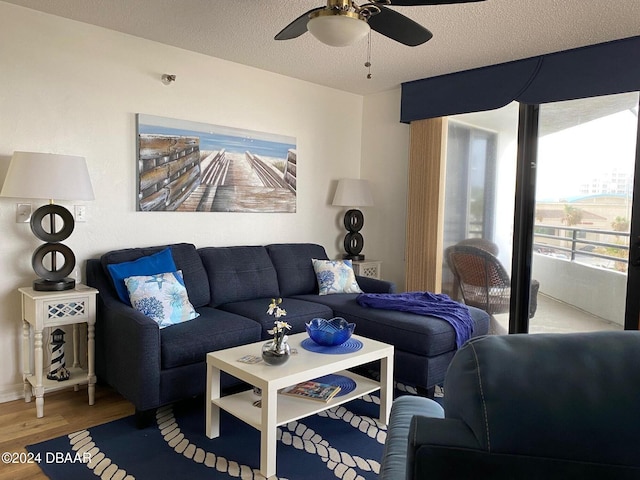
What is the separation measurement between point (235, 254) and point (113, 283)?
3.36ft

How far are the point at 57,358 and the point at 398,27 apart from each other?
2.75m

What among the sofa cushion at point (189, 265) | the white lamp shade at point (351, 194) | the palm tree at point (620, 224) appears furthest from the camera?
the white lamp shade at point (351, 194)

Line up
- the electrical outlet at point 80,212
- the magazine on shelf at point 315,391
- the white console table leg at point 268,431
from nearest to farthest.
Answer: the white console table leg at point 268,431
the magazine on shelf at point 315,391
the electrical outlet at point 80,212

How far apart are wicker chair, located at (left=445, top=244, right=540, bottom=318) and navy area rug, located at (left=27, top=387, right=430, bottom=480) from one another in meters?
1.81

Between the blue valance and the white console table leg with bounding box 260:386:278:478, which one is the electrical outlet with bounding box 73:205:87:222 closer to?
the white console table leg with bounding box 260:386:278:478

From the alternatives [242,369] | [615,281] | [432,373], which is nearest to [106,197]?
[242,369]

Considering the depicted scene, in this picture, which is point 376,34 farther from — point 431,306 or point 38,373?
point 38,373

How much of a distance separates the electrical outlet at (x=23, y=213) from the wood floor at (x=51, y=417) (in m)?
1.12

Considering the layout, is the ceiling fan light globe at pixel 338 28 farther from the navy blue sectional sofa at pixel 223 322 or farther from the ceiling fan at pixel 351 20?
the navy blue sectional sofa at pixel 223 322

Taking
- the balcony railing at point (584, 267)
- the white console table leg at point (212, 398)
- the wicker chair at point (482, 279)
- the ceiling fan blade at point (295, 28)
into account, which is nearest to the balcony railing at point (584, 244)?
the balcony railing at point (584, 267)

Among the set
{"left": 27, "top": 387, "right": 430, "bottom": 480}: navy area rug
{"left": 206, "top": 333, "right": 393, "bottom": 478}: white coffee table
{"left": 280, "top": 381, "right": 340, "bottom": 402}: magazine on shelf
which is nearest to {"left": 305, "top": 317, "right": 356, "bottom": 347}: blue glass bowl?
{"left": 206, "top": 333, "right": 393, "bottom": 478}: white coffee table

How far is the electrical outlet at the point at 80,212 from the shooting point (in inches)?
128

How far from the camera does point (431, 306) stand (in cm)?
345

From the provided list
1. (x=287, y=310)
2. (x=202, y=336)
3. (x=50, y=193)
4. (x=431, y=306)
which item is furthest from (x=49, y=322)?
(x=431, y=306)
